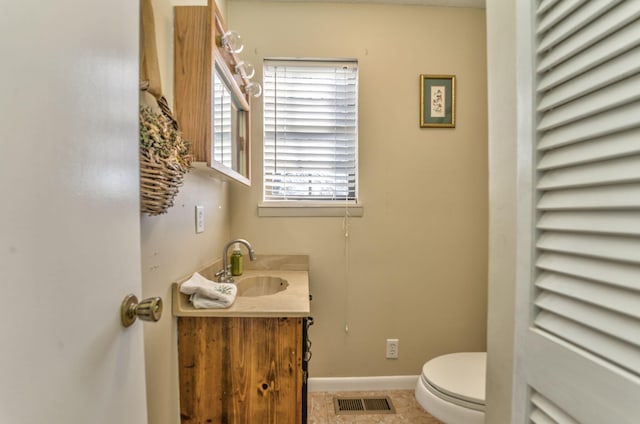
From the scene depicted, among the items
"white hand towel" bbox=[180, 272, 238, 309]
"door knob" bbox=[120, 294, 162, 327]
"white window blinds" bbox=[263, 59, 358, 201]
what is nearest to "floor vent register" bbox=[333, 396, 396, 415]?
"white hand towel" bbox=[180, 272, 238, 309]

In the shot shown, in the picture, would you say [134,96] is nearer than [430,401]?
Yes

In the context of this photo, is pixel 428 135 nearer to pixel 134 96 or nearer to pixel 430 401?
pixel 430 401

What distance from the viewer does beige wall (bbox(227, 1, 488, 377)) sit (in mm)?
2014

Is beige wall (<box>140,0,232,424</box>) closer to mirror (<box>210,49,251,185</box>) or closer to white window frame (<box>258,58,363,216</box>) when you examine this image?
mirror (<box>210,49,251,185</box>)

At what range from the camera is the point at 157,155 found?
31.9 inches

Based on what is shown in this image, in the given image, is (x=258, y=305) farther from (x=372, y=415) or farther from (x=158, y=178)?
(x=372, y=415)

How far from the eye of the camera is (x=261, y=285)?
180 cm

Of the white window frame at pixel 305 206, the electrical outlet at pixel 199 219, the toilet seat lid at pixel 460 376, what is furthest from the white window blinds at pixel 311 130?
the toilet seat lid at pixel 460 376

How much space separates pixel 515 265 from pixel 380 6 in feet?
6.42

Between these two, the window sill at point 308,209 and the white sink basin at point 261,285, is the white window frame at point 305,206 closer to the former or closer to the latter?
the window sill at point 308,209

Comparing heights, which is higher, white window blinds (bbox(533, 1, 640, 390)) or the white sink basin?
white window blinds (bbox(533, 1, 640, 390))

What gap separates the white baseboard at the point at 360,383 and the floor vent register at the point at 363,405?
70 mm

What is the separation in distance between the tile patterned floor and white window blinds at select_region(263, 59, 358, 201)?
50.9 inches

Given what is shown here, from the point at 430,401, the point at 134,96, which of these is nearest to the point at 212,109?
the point at 134,96
